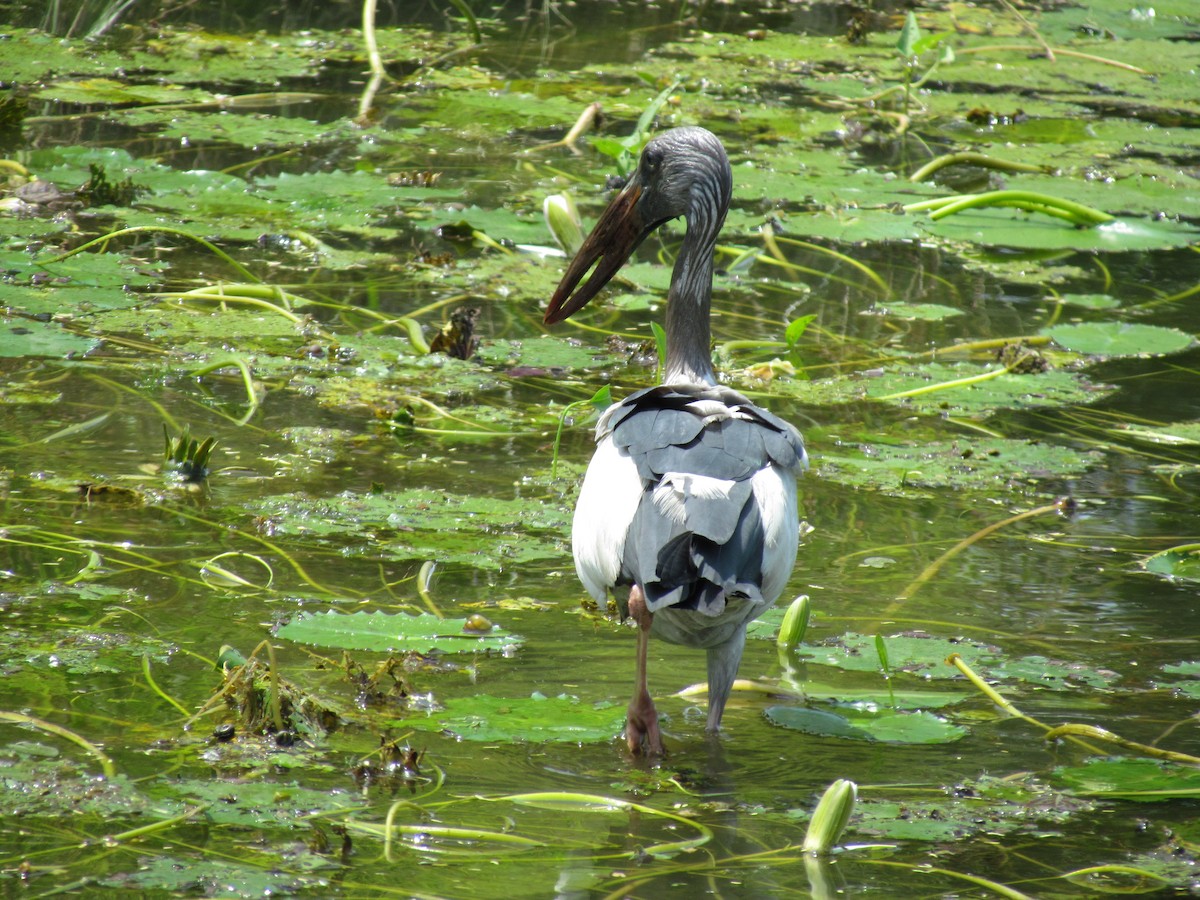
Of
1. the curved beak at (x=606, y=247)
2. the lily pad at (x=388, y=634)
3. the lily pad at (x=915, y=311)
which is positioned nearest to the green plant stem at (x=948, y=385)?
the lily pad at (x=915, y=311)

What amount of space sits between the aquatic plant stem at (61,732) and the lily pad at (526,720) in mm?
673

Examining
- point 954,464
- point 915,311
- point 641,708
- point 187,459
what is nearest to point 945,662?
point 641,708

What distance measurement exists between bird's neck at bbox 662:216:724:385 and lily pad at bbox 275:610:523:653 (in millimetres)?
980

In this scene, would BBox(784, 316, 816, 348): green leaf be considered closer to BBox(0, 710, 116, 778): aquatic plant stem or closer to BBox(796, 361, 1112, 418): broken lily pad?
BBox(796, 361, 1112, 418): broken lily pad

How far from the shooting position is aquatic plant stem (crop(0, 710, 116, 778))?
2.99m

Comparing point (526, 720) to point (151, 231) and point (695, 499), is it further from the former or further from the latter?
point (151, 231)

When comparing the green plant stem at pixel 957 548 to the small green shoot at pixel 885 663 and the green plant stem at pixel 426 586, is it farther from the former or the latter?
the green plant stem at pixel 426 586

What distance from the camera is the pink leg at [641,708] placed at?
322 cm

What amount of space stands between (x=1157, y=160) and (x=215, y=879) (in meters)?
8.52

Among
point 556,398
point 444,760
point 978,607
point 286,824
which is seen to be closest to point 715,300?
point 556,398

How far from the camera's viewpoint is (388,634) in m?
3.65

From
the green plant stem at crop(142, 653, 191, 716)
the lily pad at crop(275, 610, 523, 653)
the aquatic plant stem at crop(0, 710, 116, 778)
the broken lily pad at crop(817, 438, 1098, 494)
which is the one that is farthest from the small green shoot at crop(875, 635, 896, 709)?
the aquatic plant stem at crop(0, 710, 116, 778)

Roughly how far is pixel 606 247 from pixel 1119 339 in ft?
8.93

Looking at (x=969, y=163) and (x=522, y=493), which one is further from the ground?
(x=969, y=163)
